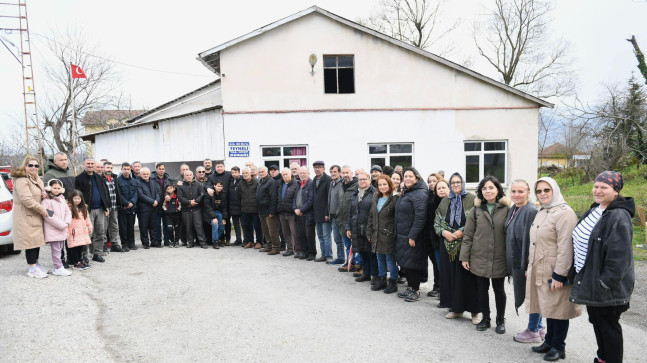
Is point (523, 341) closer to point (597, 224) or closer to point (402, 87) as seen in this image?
point (597, 224)

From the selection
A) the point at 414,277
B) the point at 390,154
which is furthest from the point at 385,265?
the point at 390,154

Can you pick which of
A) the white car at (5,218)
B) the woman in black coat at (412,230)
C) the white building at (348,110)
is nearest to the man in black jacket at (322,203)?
the woman in black coat at (412,230)

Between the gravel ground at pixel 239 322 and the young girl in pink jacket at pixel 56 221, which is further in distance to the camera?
the young girl in pink jacket at pixel 56 221

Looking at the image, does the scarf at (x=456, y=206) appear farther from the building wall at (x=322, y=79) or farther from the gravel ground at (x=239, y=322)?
the building wall at (x=322, y=79)

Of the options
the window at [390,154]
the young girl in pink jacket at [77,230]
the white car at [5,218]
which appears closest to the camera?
the young girl in pink jacket at [77,230]

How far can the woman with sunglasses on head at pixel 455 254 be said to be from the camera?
5082 mm

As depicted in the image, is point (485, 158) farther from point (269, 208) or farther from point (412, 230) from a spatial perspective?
point (412, 230)

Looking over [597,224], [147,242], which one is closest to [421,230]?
[597,224]

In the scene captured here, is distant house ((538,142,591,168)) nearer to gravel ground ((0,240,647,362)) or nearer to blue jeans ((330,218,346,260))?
blue jeans ((330,218,346,260))

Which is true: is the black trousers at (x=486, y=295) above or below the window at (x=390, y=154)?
below

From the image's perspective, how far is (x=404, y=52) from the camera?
13703mm

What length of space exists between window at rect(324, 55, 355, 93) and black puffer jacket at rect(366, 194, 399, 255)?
8094 mm

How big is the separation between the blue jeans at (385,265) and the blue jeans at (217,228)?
183 inches

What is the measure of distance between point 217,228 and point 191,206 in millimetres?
802
